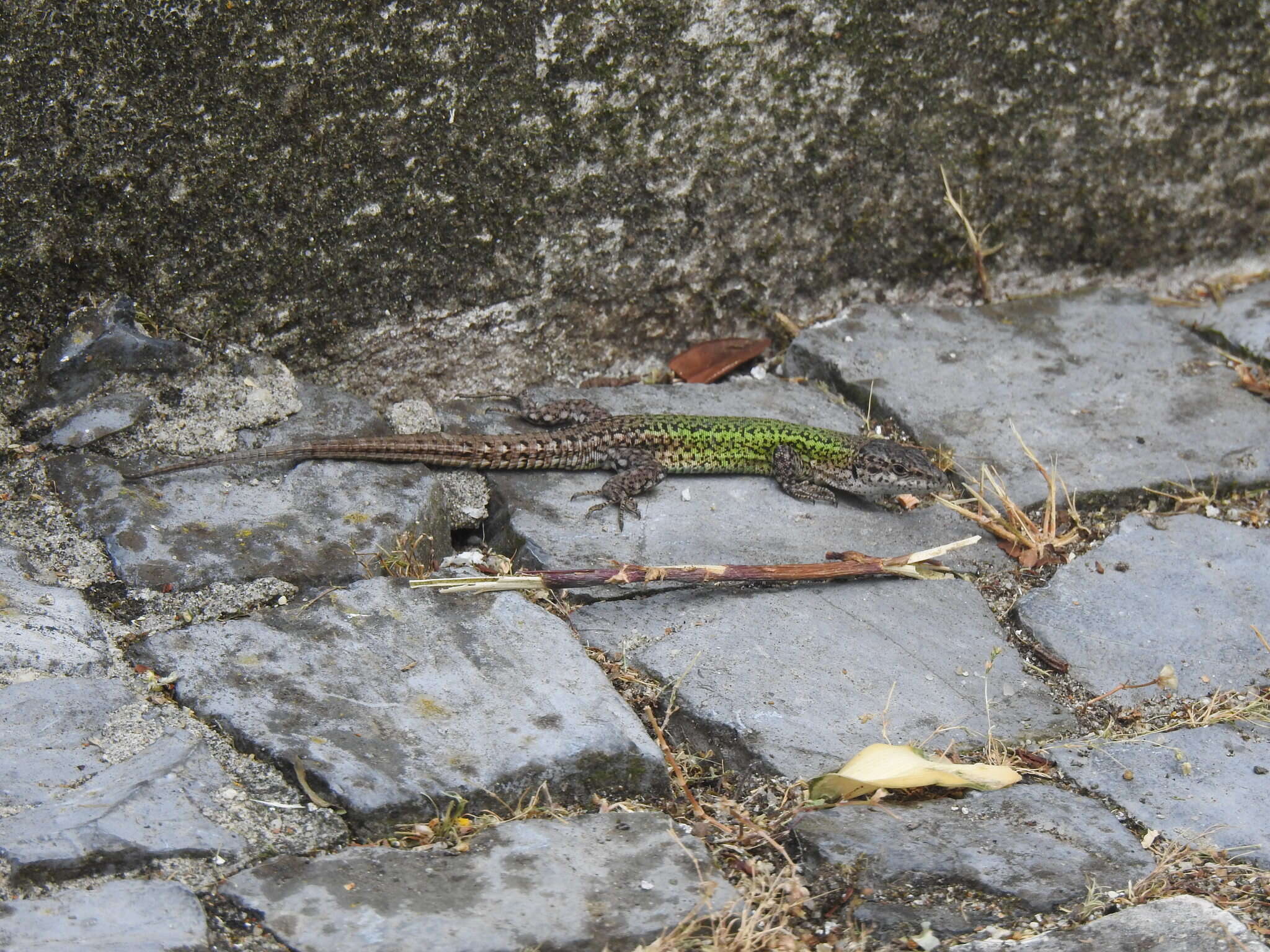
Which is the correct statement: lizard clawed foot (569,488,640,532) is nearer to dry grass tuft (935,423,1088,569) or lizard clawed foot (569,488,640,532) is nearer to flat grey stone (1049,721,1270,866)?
dry grass tuft (935,423,1088,569)

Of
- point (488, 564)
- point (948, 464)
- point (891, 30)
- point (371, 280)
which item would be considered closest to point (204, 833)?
point (488, 564)

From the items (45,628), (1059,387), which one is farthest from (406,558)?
(1059,387)

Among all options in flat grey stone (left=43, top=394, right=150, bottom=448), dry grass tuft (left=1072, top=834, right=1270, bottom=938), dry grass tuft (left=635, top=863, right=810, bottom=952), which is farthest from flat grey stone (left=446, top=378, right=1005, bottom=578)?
dry grass tuft (left=1072, top=834, right=1270, bottom=938)

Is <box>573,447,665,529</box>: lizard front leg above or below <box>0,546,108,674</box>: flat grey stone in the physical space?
below

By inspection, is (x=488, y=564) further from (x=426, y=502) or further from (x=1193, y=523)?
(x=1193, y=523)

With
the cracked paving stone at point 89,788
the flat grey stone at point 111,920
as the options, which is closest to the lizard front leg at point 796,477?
the cracked paving stone at point 89,788

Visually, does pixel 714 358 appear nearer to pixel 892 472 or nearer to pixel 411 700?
pixel 892 472
